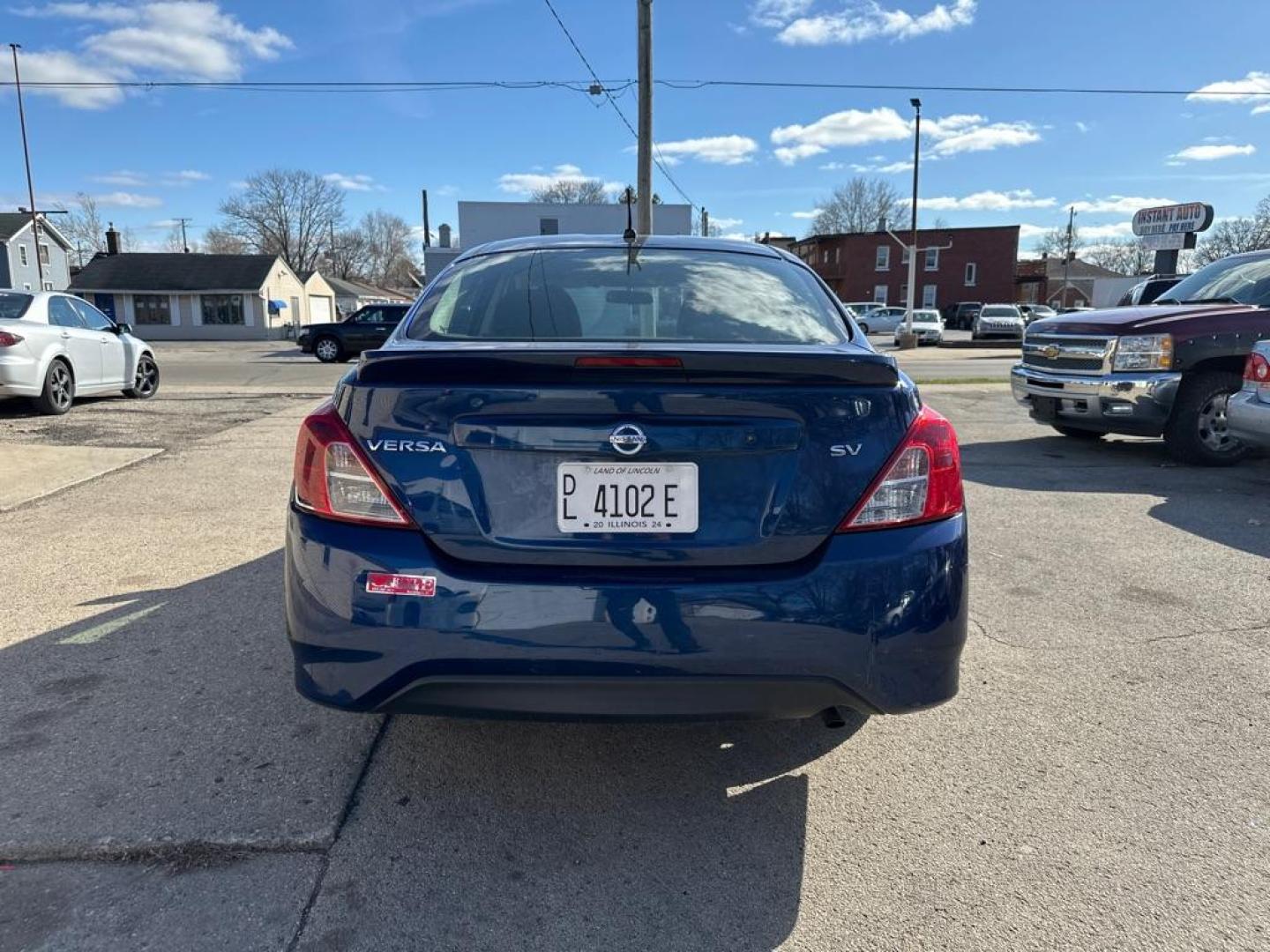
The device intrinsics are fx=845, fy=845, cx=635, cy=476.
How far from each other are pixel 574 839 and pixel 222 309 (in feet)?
175

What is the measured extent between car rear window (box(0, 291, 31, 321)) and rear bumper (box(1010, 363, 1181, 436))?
1117 cm

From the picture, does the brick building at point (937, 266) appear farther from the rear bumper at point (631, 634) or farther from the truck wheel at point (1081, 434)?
the rear bumper at point (631, 634)

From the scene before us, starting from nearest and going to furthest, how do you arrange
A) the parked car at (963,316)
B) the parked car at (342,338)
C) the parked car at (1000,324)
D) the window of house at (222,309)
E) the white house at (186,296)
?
the parked car at (342,338) < the parked car at (1000,324) < the white house at (186,296) < the window of house at (222,309) < the parked car at (963,316)

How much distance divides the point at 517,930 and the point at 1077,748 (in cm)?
199

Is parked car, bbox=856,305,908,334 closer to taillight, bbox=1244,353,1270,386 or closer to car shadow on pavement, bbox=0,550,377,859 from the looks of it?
taillight, bbox=1244,353,1270,386

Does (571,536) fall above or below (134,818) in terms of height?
above

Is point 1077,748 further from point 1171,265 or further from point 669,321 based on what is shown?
point 1171,265

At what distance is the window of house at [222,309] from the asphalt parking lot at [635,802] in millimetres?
49754

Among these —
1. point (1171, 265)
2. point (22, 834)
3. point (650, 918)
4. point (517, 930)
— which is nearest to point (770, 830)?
point (650, 918)

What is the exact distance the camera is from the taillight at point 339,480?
2.17m

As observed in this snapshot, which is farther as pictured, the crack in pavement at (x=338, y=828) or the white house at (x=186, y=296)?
the white house at (x=186, y=296)

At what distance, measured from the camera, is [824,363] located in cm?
219

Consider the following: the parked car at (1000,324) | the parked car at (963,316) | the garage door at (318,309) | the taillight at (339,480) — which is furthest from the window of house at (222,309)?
the taillight at (339,480)

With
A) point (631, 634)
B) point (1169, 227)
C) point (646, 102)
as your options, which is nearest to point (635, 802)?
point (631, 634)
